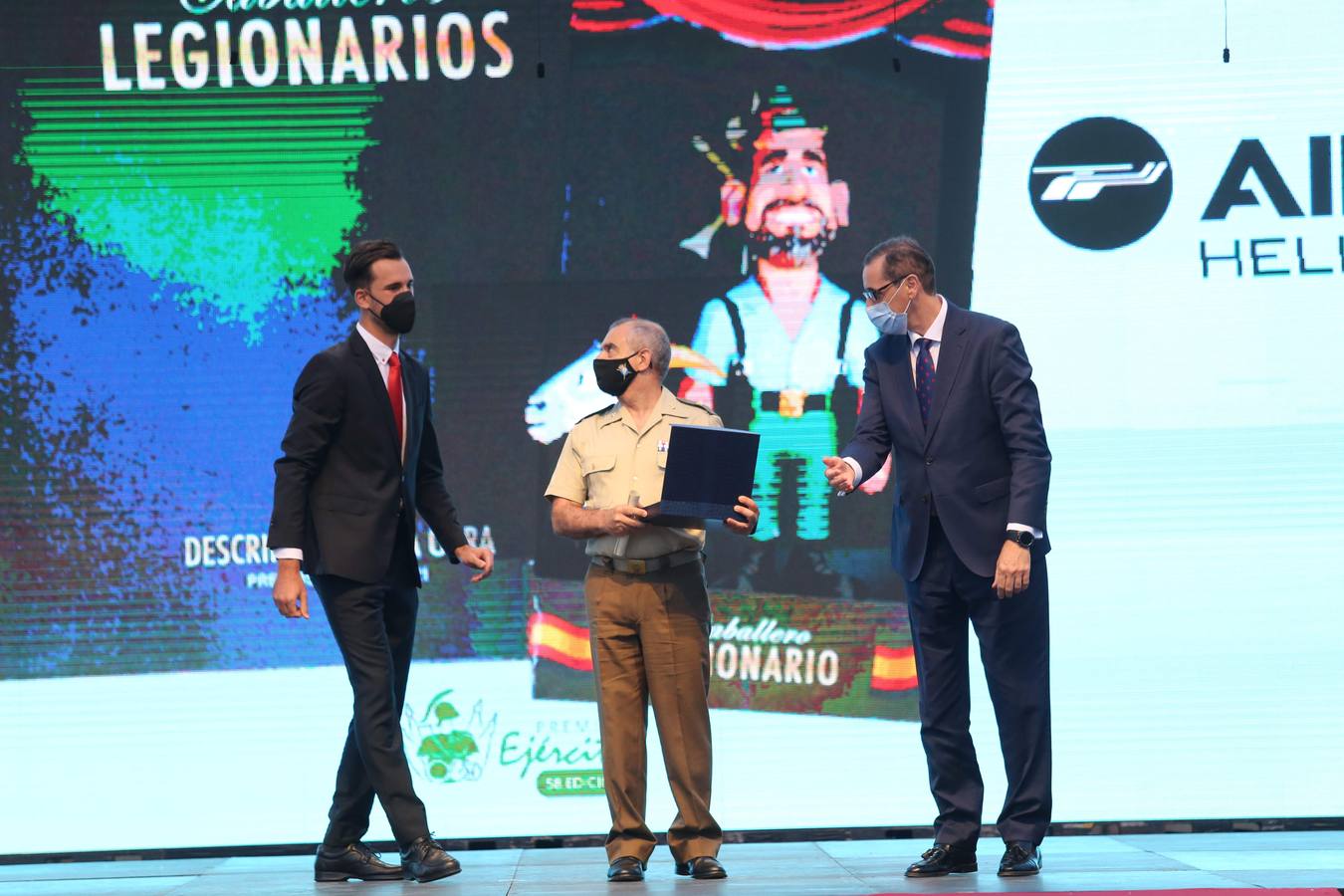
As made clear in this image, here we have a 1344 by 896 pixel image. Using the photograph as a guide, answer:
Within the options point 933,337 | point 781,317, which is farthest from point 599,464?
point 781,317

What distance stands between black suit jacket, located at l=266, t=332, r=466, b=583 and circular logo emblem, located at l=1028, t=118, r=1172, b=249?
238 cm

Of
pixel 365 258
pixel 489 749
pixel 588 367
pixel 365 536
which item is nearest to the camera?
pixel 365 536

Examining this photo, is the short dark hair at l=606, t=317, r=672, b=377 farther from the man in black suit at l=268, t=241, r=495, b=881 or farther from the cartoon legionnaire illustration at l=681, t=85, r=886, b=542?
the cartoon legionnaire illustration at l=681, t=85, r=886, b=542

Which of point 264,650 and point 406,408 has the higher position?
point 406,408

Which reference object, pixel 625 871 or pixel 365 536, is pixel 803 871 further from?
pixel 365 536

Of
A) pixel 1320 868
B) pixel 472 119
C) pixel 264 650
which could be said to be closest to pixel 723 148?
pixel 472 119

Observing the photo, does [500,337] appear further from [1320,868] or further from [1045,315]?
[1320,868]

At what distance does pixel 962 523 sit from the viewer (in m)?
3.73

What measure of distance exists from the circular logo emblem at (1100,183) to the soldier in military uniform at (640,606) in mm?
1831

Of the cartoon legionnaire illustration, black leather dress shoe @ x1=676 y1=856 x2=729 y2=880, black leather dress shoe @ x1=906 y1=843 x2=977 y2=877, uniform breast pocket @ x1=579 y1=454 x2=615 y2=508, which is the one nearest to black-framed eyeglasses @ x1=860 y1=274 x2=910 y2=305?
uniform breast pocket @ x1=579 y1=454 x2=615 y2=508

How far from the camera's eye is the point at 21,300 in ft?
16.3

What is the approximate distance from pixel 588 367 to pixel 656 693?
1501 mm

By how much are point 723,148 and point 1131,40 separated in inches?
55.9

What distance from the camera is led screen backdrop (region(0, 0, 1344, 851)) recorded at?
4934mm
